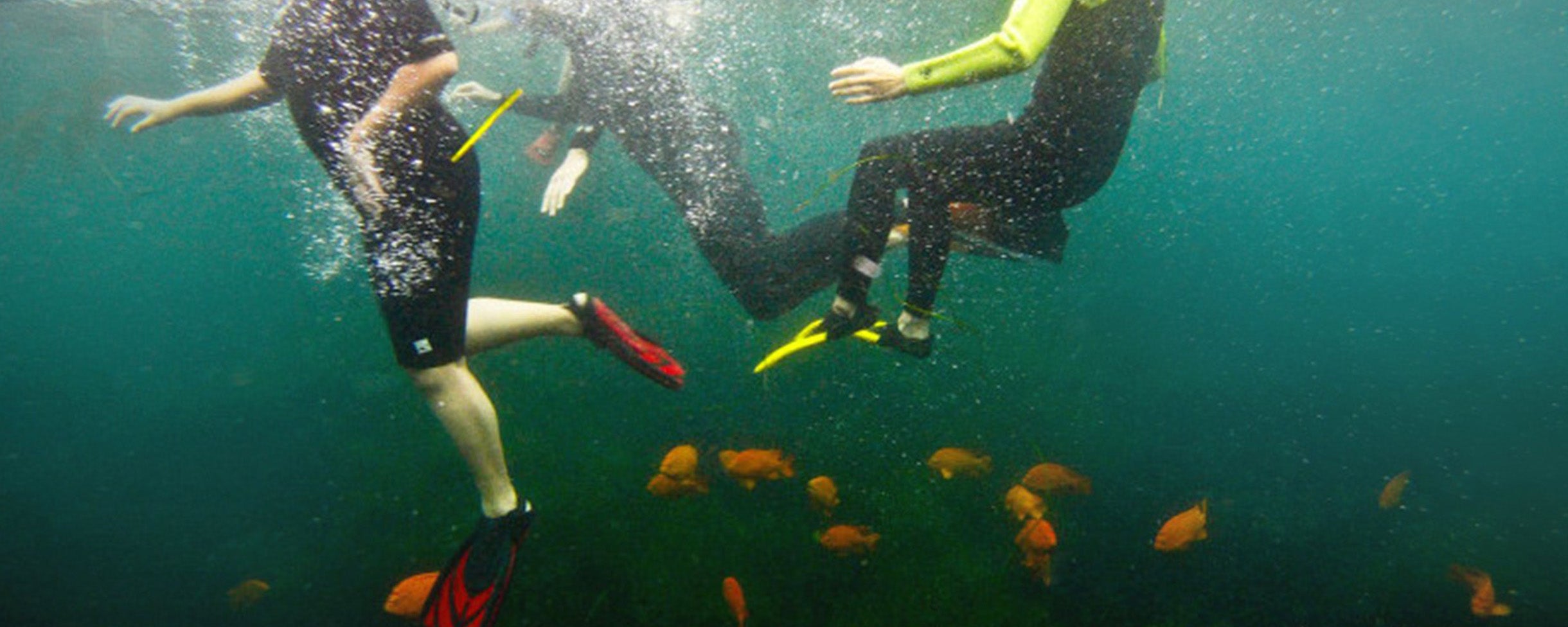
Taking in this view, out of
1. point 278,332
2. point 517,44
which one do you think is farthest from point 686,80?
point 278,332

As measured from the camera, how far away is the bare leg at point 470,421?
10.5ft

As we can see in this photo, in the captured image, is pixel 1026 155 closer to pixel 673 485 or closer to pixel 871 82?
pixel 871 82

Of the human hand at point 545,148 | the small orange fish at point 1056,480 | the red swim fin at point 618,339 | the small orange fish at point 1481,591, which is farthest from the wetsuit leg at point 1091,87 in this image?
the small orange fish at point 1481,591

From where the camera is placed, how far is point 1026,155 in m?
3.34

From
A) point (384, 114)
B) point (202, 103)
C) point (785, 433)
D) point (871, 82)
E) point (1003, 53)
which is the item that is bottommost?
point (785, 433)

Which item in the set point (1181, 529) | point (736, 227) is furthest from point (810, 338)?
point (1181, 529)

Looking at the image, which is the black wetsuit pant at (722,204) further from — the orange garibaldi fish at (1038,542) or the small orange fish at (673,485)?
the orange garibaldi fish at (1038,542)

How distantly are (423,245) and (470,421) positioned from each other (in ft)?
2.90

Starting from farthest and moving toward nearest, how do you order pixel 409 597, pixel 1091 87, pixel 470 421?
pixel 409 597 < pixel 470 421 < pixel 1091 87

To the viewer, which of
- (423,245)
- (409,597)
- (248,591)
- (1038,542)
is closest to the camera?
(423,245)

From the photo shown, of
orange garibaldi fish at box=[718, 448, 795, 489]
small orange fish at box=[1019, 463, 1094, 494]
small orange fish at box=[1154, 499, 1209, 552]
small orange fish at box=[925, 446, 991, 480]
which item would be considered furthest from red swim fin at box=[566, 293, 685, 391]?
small orange fish at box=[1154, 499, 1209, 552]

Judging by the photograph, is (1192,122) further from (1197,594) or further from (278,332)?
(278,332)

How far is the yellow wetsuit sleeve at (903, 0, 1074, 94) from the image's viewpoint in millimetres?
2680

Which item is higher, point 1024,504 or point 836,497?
point 836,497
